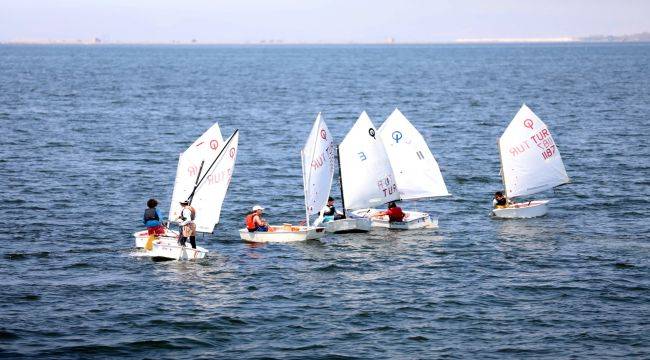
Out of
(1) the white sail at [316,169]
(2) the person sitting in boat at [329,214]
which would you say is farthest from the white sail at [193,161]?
(2) the person sitting in boat at [329,214]

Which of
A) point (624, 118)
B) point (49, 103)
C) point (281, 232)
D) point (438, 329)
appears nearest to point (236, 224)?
point (281, 232)

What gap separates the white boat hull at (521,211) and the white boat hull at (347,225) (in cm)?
928

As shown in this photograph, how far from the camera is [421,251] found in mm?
49594

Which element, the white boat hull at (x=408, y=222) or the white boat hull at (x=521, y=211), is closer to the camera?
the white boat hull at (x=408, y=222)

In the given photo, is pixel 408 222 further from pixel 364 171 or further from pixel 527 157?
pixel 527 157

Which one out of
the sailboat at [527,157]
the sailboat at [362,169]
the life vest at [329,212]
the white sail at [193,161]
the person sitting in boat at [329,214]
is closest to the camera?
the white sail at [193,161]

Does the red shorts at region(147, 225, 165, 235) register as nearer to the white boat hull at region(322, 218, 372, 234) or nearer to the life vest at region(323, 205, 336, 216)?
the white boat hull at region(322, 218, 372, 234)

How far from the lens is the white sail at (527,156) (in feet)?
198

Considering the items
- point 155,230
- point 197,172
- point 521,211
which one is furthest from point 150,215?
point 521,211

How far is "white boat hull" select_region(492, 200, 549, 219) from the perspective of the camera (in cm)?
5731

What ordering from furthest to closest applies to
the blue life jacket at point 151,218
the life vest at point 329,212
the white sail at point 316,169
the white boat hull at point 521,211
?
the white boat hull at point 521,211 < the life vest at point 329,212 < the white sail at point 316,169 < the blue life jacket at point 151,218

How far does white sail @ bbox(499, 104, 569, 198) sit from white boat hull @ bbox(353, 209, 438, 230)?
7028 mm

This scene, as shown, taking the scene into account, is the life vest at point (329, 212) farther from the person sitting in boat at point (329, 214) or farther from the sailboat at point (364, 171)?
the sailboat at point (364, 171)

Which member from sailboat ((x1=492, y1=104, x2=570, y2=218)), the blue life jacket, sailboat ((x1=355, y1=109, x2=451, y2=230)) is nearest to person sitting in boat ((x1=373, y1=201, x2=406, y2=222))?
sailboat ((x1=355, y1=109, x2=451, y2=230))
